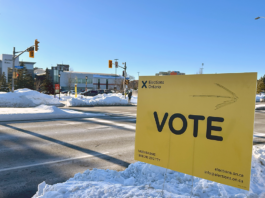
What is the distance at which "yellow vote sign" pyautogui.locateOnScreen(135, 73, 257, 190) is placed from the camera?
244 centimetres

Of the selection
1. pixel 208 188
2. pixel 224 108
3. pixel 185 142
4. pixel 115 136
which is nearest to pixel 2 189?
pixel 185 142

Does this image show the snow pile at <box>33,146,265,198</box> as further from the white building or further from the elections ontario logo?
the white building

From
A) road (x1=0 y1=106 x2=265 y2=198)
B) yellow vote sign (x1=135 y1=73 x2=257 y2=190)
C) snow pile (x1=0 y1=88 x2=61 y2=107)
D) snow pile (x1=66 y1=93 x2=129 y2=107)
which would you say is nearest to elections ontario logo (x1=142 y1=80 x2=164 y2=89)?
yellow vote sign (x1=135 y1=73 x2=257 y2=190)

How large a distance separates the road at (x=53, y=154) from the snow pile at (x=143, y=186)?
0.79 m

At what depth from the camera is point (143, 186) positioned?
3.66m

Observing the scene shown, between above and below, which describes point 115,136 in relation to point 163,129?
below

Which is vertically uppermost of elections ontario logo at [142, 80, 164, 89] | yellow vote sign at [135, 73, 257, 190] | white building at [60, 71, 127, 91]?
white building at [60, 71, 127, 91]

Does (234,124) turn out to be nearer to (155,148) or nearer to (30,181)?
(155,148)

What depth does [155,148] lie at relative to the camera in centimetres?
312

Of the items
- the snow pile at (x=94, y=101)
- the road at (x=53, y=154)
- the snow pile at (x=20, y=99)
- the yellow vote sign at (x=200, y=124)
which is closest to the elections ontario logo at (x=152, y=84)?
the yellow vote sign at (x=200, y=124)

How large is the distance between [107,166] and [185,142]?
3.09 metres

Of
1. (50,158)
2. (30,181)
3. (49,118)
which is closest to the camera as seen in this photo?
(30,181)

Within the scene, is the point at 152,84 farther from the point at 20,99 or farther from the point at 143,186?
the point at 20,99

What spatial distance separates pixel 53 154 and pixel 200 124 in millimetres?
4904
